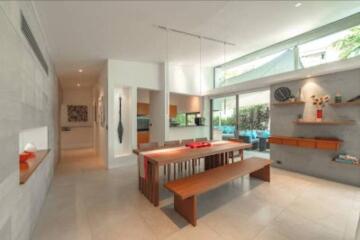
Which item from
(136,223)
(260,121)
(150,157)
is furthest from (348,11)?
(136,223)

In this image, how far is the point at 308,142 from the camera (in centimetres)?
361

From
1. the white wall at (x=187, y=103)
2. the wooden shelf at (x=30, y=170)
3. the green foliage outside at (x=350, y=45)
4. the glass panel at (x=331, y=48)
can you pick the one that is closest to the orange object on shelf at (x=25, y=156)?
the wooden shelf at (x=30, y=170)

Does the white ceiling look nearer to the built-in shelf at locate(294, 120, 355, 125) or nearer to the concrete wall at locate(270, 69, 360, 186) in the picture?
the concrete wall at locate(270, 69, 360, 186)

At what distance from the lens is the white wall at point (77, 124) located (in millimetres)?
7594

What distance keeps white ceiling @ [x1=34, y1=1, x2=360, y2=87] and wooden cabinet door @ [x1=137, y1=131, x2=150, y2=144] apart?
2837 millimetres

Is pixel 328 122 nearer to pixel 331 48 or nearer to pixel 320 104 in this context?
pixel 320 104

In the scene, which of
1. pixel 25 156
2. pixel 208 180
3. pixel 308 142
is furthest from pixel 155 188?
pixel 308 142

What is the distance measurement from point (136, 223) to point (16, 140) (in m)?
1.60

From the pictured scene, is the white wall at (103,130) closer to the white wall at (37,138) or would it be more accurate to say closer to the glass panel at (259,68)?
the white wall at (37,138)

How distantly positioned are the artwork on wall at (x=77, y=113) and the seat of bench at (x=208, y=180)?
23.5ft

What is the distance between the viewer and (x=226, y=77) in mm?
6133

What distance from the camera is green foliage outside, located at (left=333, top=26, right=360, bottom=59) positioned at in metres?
3.16

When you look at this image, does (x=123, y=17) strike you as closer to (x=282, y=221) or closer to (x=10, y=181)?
(x=10, y=181)

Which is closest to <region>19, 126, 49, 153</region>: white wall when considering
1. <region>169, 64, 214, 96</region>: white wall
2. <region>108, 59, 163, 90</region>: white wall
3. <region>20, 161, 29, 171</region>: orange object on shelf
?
<region>20, 161, 29, 171</region>: orange object on shelf
